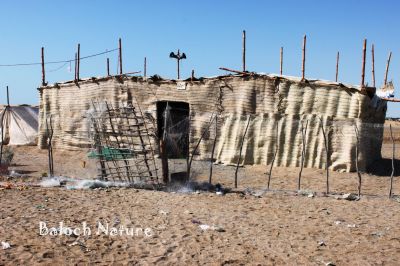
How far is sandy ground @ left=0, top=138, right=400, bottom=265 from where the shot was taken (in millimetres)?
4988

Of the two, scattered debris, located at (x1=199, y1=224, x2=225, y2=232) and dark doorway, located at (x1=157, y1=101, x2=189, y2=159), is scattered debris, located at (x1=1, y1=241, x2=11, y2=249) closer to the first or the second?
scattered debris, located at (x1=199, y1=224, x2=225, y2=232)

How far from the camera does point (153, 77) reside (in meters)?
13.8

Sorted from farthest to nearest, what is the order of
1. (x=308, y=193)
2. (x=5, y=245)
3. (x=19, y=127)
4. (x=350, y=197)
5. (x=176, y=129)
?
(x=19, y=127) → (x=176, y=129) → (x=308, y=193) → (x=350, y=197) → (x=5, y=245)

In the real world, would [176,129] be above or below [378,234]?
above

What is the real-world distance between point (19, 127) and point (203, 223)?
1441 centimetres

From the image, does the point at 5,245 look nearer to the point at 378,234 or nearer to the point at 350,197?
the point at 378,234

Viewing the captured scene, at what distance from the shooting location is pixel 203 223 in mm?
6285

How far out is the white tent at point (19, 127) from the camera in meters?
18.2

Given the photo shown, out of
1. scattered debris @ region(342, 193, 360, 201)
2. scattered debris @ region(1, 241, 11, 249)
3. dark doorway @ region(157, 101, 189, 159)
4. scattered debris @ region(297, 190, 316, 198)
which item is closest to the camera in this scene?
scattered debris @ region(1, 241, 11, 249)

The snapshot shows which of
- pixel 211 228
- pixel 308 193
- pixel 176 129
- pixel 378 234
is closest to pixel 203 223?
pixel 211 228

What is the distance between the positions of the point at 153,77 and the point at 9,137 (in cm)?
824

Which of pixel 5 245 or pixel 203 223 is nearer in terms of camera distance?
pixel 5 245

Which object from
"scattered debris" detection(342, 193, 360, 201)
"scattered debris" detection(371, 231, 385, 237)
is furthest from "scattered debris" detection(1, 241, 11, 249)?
"scattered debris" detection(342, 193, 360, 201)

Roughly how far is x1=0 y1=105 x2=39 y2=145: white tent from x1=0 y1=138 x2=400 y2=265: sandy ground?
9573 mm
